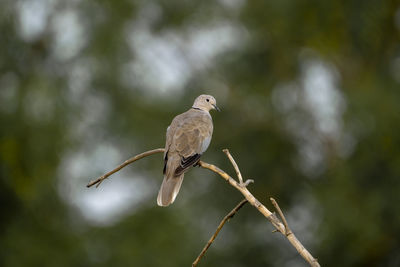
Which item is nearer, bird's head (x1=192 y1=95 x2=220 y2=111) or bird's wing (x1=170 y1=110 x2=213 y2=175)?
bird's wing (x1=170 y1=110 x2=213 y2=175)

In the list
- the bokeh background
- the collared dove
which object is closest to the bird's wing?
the collared dove

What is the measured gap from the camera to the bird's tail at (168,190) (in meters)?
3.71

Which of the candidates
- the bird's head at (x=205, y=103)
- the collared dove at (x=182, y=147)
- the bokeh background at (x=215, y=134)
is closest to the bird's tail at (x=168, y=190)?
the collared dove at (x=182, y=147)

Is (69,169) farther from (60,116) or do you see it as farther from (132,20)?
(132,20)

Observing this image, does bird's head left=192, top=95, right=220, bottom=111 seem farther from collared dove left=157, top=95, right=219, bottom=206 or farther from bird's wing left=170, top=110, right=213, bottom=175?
bird's wing left=170, top=110, right=213, bottom=175

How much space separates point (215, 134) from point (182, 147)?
299 inches

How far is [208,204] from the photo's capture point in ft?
40.2

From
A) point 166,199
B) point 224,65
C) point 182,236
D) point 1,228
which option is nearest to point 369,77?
point 224,65

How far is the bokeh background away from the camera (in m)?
10.8

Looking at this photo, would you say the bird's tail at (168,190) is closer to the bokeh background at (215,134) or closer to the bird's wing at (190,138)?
the bird's wing at (190,138)

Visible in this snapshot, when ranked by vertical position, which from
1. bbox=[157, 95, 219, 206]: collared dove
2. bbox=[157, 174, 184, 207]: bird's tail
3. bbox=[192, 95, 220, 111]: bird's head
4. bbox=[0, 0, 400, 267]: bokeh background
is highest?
bbox=[0, 0, 400, 267]: bokeh background

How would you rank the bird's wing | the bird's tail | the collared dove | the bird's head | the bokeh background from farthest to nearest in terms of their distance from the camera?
the bokeh background < the bird's head < the bird's wing < the collared dove < the bird's tail

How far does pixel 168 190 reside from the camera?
394 cm

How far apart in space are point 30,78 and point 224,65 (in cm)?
363
